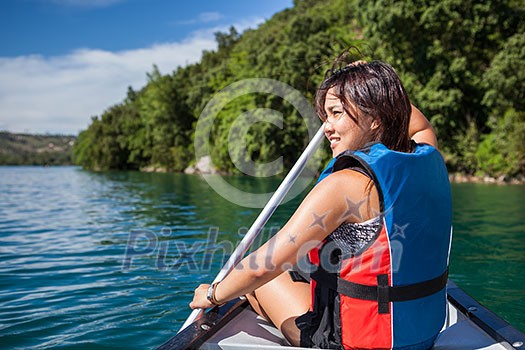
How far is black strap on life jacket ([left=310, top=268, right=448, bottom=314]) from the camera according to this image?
165cm

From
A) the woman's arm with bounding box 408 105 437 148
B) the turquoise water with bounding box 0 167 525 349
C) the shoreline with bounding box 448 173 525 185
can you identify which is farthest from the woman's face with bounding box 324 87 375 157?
the shoreline with bounding box 448 173 525 185

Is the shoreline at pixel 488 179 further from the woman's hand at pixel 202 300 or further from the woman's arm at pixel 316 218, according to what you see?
the woman's arm at pixel 316 218

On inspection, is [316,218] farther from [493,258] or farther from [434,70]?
[434,70]

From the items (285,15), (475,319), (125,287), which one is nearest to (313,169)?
(125,287)

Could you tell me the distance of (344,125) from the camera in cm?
183

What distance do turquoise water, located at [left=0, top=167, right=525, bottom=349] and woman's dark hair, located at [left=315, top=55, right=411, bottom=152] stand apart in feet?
7.42

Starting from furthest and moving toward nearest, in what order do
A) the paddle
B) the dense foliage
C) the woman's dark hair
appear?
1. the dense foliage
2. the paddle
3. the woman's dark hair

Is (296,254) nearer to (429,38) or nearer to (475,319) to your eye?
(475,319)

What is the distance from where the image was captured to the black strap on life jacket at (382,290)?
1.65 m

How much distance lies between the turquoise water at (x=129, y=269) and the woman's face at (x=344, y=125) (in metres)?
2.12

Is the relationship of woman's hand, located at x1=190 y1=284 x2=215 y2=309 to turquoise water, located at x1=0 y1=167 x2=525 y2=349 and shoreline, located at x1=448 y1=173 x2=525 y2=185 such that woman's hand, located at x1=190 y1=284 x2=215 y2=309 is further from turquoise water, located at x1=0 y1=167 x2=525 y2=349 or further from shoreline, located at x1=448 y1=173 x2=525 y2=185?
shoreline, located at x1=448 y1=173 x2=525 y2=185

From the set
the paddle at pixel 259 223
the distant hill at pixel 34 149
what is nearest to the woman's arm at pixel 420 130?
the paddle at pixel 259 223

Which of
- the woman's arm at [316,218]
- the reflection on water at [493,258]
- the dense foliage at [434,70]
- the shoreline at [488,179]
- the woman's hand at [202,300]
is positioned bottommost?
the shoreline at [488,179]

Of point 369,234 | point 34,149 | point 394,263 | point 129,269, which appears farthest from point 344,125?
point 34,149
